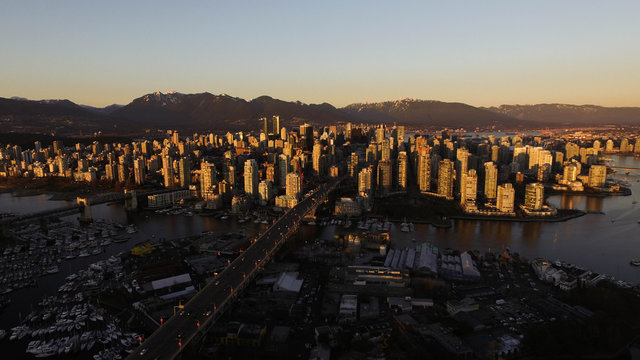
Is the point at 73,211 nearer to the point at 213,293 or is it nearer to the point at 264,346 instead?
the point at 213,293

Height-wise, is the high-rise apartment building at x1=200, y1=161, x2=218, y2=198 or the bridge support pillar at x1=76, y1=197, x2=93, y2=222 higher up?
the high-rise apartment building at x1=200, y1=161, x2=218, y2=198

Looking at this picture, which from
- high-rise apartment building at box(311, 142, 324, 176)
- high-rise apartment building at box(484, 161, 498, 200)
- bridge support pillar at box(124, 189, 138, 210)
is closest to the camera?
bridge support pillar at box(124, 189, 138, 210)

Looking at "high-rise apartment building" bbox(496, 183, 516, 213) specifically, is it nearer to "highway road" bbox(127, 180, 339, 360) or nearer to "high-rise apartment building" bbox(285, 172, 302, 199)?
"high-rise apartment building" bbox(285, 172, 302, 199)

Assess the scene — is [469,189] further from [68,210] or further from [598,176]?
[68,210]

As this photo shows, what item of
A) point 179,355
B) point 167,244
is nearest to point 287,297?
point 179,355

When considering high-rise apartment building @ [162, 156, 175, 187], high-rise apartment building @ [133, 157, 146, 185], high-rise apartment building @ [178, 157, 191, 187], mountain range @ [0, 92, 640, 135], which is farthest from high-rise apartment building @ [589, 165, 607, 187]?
mountain range @ [0, 92, 640, 135]
